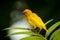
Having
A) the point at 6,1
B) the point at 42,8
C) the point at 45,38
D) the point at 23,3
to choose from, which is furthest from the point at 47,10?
the point at 45,38

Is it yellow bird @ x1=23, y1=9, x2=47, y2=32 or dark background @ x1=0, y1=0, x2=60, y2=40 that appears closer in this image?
yellow bird @ x1=23, y1=9, x2=47, y2=32

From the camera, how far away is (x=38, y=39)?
67 centimetres

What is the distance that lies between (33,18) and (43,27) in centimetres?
8

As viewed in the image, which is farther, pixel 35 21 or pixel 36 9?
pixel 36 9

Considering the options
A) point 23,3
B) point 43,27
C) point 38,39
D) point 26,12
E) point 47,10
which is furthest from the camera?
point 23,3

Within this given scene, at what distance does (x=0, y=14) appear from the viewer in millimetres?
2311

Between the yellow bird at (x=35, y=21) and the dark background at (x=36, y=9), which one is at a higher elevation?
the dark background at (x=36, y=9)

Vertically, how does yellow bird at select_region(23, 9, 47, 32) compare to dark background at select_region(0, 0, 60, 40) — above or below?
below

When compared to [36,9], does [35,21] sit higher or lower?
lower

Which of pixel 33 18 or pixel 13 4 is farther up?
pixel 13 4

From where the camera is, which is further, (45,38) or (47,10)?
(47,10)

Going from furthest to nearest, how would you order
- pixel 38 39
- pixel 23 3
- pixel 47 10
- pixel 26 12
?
1. pixel 23 3
2. pixel 47 10
3. pixel 26 12
4. pixel 38 39

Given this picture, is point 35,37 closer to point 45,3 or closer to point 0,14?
point 45,3

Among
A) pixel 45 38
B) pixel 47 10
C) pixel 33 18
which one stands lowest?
pixel 45 38
